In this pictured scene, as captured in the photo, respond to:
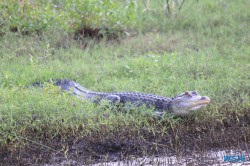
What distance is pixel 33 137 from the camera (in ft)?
16.7

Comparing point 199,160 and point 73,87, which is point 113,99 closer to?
point 73,87

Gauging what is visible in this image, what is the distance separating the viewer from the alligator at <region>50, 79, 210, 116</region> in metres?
5.59

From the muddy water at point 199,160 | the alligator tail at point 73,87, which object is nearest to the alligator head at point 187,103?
the muddy water at point 199,160

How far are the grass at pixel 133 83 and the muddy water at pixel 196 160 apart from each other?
0.12m

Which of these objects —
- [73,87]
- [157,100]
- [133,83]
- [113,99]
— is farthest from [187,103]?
[73,87]

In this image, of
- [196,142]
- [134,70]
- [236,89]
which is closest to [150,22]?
[134,70]

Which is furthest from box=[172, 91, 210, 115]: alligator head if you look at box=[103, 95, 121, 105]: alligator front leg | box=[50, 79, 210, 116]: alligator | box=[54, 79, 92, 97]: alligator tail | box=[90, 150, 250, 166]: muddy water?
box=[54, 79, 92, 97]: alligator tail

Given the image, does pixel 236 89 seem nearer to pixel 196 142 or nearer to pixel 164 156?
pixel 196 142

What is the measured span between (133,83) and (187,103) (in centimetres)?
124

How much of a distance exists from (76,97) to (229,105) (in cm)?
188

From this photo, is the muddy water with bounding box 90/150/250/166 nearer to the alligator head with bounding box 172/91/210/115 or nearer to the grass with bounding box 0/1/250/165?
the grass with bounding box 0/1/250/165

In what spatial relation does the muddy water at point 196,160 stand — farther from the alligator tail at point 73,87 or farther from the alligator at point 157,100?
the alligator tail at point 73,87

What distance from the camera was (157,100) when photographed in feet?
19.0

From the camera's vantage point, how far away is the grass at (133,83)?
5051 millimetres
